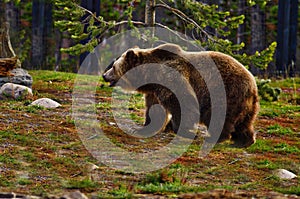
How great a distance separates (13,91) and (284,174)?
557cm

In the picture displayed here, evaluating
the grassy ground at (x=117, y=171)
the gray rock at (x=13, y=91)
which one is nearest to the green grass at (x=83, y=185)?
the grassy ground at (x=117, y=171)

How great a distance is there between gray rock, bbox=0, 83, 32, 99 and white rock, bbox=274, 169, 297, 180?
5357 mm

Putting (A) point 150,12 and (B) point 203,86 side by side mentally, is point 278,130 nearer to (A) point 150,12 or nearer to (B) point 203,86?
(B) point 203,86

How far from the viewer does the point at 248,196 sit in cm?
552

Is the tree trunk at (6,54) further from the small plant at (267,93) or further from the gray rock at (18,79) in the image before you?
the small plant at (267,93)

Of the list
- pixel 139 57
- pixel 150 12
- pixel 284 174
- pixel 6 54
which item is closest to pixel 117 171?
pixel 284 174

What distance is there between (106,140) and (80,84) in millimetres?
5320

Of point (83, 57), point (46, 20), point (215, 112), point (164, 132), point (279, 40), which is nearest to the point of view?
point (215, 112)

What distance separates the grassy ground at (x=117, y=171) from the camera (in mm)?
5887

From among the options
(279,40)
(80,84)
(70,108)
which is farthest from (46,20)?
(70,108)

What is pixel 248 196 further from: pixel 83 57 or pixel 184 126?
pixel 83 57

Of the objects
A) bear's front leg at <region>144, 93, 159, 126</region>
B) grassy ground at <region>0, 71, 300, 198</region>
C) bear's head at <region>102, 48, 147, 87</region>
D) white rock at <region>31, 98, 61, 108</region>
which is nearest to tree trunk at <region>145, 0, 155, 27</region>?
grassy ground at <region>0, 71, 300, 198</region>

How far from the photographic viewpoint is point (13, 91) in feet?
34.5

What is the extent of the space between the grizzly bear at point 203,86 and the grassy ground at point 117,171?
1.12ft
